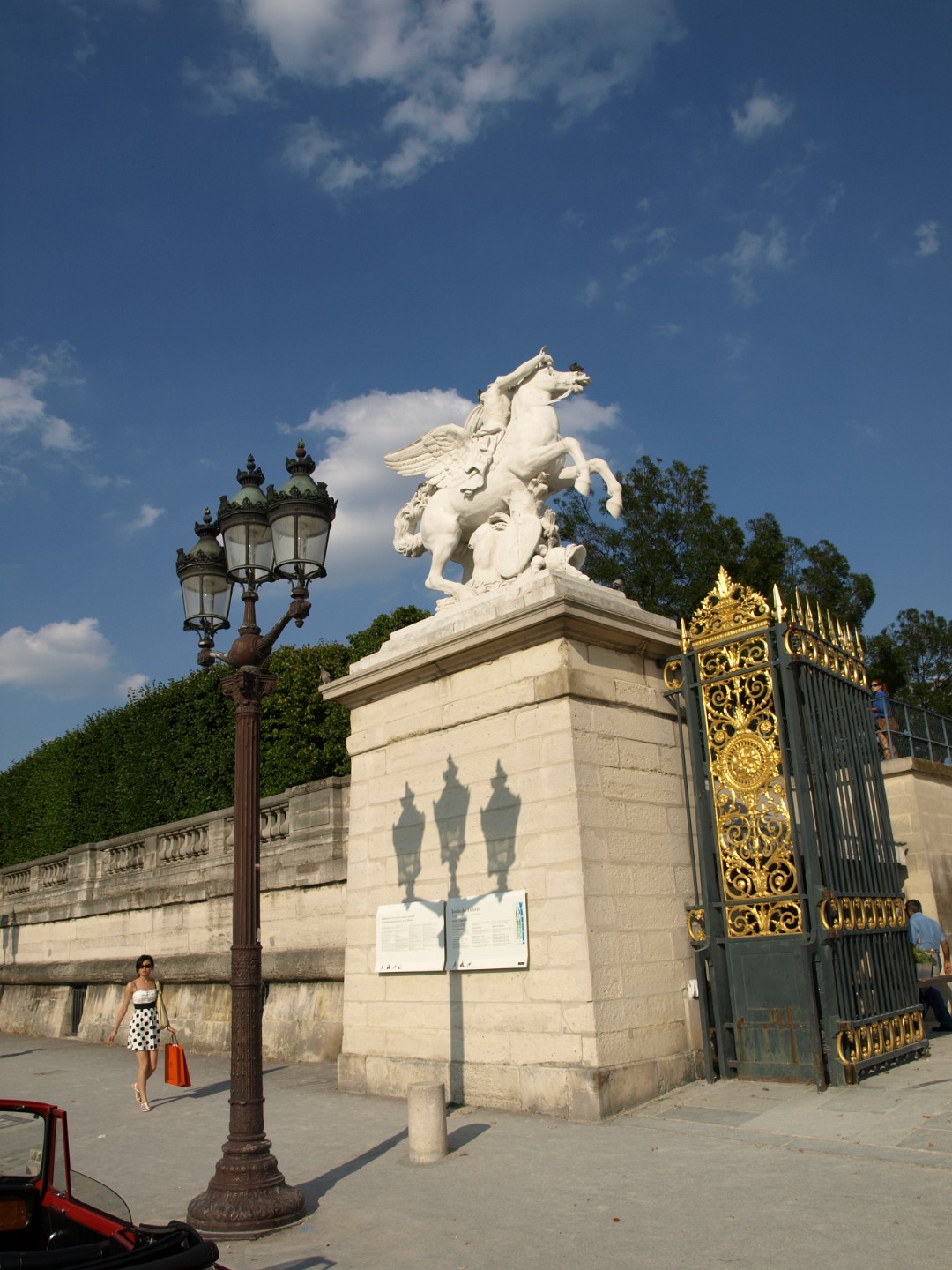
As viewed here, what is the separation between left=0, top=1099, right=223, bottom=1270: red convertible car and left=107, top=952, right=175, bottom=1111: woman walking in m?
6.23

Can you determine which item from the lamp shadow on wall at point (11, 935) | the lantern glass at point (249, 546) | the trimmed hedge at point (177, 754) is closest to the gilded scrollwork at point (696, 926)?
the lantern glass at point (249, 546)

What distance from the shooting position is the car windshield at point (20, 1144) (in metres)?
3.47

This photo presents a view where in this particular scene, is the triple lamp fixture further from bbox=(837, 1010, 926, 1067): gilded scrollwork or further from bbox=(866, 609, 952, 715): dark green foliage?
bbox=(866, 609, 952, 715): dark green foliage

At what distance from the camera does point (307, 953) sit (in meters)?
11.8

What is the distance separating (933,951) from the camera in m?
9.84

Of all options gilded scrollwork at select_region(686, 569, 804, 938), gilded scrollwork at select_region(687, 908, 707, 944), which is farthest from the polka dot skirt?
gilded scrollwork at select_region(686, 569, 804, 938)

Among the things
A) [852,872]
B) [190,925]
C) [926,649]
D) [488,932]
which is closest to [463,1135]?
[488,932]

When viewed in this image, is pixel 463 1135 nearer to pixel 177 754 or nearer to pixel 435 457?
pixel 435 457

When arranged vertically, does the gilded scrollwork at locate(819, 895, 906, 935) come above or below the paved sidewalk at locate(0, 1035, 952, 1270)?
above

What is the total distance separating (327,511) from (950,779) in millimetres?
11372

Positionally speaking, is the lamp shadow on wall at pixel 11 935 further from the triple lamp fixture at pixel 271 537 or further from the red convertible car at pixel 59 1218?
the red convertible car at pixel 59 1218

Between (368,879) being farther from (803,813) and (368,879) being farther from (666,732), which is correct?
(803,813)

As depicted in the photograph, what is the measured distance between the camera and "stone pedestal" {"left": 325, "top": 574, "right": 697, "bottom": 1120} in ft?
24.9

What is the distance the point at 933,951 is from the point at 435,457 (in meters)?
6.77
